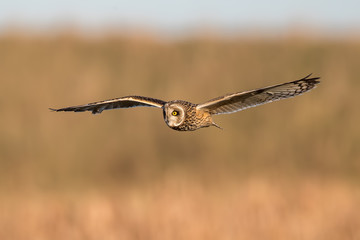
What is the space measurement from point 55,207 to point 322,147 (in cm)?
448

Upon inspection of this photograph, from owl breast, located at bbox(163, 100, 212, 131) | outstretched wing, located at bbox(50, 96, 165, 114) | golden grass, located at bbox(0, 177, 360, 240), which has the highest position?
outstretched wing, located at bbox(50, 96, 165, 114)

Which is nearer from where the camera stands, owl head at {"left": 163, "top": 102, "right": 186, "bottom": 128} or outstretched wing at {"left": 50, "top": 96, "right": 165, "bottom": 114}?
owl head at {"left": 163, "top": 102, "right": 186, "bottom": 128}

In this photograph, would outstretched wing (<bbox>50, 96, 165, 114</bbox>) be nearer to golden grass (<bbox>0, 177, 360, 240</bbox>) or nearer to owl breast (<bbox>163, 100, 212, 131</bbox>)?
owl breast (<bbox>163, 100, 212, 131</bbox>)

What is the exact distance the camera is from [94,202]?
8680 millimetres

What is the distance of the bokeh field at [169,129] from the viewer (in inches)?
392

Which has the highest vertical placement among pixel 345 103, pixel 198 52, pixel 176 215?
pixel 198 52

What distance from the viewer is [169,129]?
1169 centimetres

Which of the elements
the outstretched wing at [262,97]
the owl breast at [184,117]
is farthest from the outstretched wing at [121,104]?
the outstretched wing at [262,97]

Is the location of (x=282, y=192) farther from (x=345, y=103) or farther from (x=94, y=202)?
(x=345, y=103)

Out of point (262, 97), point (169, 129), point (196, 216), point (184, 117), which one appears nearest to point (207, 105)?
point (184, 117)

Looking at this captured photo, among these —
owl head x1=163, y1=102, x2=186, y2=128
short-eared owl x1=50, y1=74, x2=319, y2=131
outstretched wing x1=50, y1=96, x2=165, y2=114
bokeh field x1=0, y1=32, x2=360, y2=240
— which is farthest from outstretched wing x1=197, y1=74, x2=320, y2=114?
bokeh field x1=0, y1=32, x2=360, y2=240

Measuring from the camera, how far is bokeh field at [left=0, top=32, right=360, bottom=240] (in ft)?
32.7

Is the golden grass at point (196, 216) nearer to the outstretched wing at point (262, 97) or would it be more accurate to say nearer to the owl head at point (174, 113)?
the outstretched wing at point (262, 97)

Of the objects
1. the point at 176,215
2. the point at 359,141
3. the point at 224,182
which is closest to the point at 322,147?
the point at 359,141
